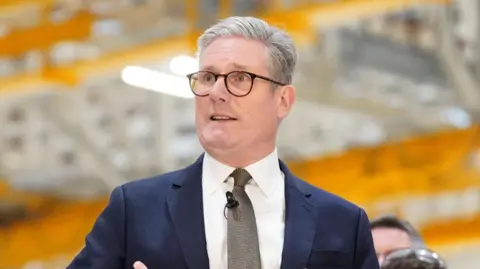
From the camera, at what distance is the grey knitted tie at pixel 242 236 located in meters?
2.30

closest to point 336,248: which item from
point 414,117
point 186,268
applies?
point 186,268

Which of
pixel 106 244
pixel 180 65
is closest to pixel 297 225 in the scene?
pixel 106 244

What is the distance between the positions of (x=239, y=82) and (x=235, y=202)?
0.92ft

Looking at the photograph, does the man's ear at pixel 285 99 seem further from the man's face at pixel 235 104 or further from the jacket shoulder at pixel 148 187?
the jacket shoulder at pixel 148 187

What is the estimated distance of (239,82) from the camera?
237 cm

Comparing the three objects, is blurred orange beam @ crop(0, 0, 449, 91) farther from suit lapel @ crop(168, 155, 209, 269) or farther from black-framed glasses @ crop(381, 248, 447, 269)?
suit lapel @ crop(168, 155, 209, 269)

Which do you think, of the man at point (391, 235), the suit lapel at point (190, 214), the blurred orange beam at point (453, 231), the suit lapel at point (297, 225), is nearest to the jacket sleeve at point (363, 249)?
the suit lapel at point (297, 225)

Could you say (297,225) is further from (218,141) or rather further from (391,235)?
(391,235)

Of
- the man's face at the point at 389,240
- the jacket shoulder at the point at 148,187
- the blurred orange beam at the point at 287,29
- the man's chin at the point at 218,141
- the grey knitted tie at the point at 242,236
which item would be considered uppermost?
the blurred orange beam at the point at 287,29

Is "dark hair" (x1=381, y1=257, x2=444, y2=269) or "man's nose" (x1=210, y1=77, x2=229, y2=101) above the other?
"man's nose" (x1=210, y1=77, x2=229, y2=101)

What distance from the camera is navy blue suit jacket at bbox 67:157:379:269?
231 cm

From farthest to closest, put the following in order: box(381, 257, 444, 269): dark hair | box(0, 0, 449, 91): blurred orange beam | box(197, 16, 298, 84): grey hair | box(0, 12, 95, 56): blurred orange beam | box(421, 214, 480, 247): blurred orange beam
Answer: box(0, 12, 95, 56): blurred orange beam → box(421, 214, 480, 247): blurred orange beam → box(0, 0, 449, 91): blurred orange beam → box(381, 257, 444, 269): dark hair → box(197, 16, 298, 84): grey hair

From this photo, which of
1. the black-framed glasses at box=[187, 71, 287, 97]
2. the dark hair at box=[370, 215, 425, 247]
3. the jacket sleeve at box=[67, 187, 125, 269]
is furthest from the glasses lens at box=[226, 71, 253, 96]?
the dark hair at box=[370, 215, 425, 247]

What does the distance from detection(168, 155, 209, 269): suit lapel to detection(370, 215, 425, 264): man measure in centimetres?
164
